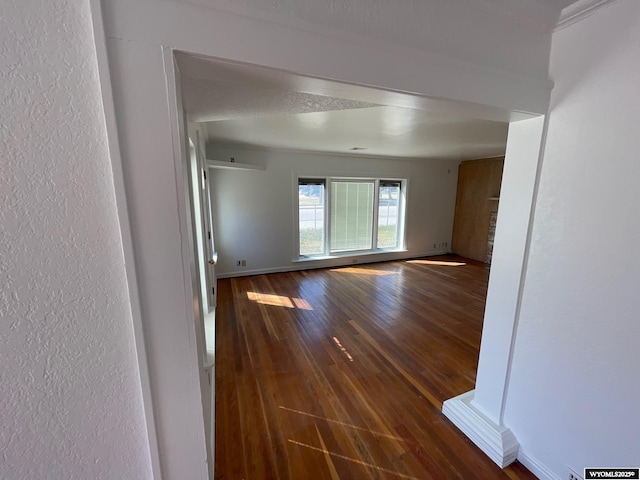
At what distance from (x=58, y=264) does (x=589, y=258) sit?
5.92 feet

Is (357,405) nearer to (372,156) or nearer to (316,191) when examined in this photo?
(316,191)

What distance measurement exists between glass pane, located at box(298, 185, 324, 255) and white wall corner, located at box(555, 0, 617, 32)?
3.93m

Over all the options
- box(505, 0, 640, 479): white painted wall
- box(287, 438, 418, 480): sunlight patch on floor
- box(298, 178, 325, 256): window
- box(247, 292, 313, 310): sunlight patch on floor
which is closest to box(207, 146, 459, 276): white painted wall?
box(298, 178, 325, 256): window

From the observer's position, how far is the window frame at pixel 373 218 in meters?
4.77

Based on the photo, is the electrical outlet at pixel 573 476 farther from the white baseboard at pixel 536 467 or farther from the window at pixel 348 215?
the window at pixel 348 215

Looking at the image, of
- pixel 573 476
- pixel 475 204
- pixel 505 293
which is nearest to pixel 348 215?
pixel 475 204

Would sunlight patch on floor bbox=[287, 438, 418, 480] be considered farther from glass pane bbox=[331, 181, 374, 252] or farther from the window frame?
glass pane bbox=[331, 181, 374, 252]

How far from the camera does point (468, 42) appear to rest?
0.95 meters

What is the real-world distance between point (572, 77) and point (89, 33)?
5.43 ft

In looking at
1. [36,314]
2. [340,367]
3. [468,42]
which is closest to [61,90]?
[36,314]

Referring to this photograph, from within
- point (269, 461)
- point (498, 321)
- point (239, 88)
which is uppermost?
point (239, 88)

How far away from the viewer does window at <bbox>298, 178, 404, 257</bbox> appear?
4898 mm

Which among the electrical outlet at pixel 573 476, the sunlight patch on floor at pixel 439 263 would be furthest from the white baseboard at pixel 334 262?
the electrical outlet at pixel 573 476

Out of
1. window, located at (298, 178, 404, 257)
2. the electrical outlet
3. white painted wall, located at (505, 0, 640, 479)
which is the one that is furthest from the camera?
window, located at (298, 178, 404, 257)
